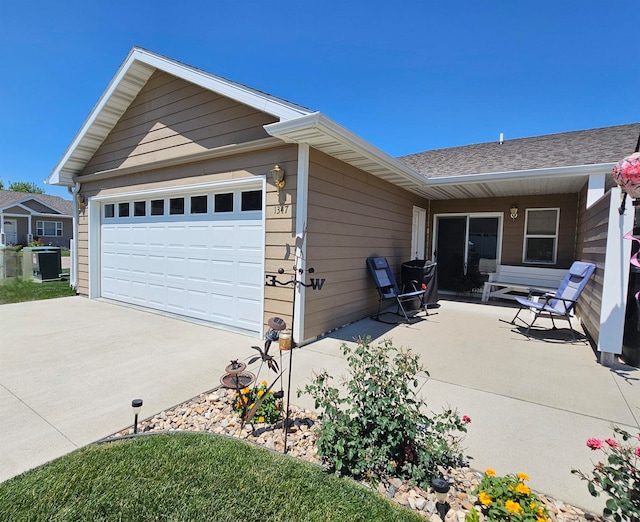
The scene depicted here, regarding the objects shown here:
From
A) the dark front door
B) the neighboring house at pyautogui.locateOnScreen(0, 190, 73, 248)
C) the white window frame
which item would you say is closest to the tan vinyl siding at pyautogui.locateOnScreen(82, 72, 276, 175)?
the dark front door

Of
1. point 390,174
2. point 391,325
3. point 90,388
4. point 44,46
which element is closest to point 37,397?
point 90,388

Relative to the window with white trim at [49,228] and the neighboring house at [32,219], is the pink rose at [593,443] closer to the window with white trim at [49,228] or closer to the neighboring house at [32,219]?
the neighboring house at [32,219]

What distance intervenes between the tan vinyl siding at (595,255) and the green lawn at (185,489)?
13.8 feet

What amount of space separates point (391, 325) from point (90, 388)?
4.36m

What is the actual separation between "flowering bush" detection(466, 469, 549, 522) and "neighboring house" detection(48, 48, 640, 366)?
115 inches

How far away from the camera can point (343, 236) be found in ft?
17.5

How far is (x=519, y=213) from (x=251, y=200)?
6.74 m

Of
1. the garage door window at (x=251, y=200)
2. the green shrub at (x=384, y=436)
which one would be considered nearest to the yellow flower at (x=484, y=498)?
the green shrub at (x=384, y=436)

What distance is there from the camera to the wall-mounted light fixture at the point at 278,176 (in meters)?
4.44

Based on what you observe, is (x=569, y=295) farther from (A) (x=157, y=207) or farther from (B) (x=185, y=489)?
(A) (x=157, y=207)

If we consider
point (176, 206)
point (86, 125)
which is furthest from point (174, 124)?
point (86, 125)

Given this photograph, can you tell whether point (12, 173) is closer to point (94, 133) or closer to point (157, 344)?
point (94, 133)

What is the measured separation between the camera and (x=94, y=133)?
Result: 271 inches

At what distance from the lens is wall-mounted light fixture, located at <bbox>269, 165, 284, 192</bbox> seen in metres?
4.44
